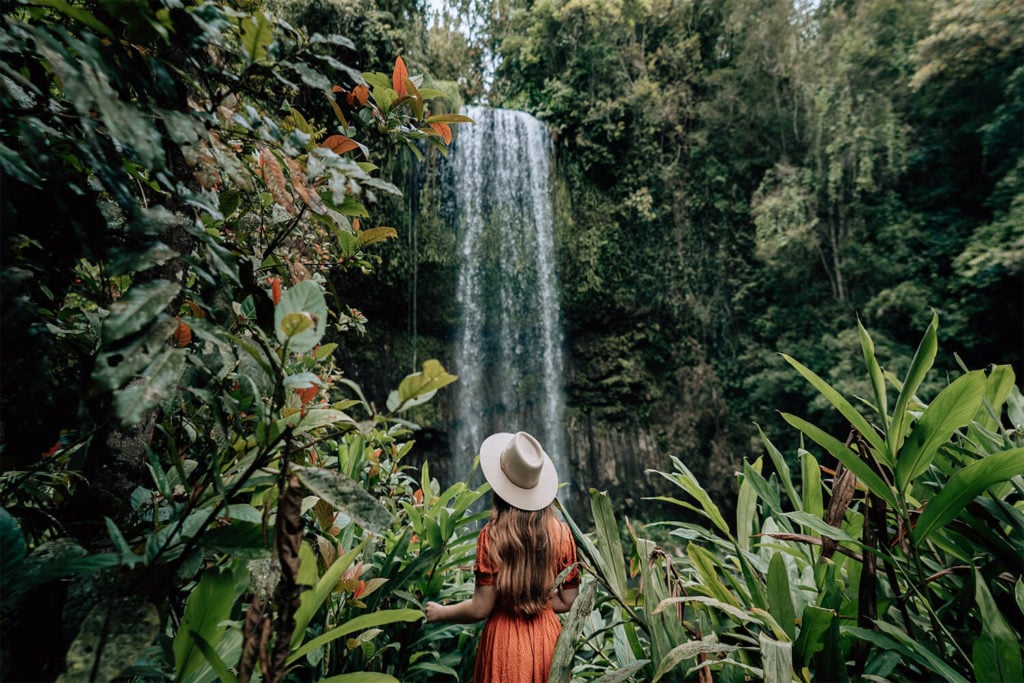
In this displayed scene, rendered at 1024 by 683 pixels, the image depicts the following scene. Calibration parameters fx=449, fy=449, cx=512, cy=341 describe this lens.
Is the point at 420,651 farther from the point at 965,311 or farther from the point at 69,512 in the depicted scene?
the point at 965,311

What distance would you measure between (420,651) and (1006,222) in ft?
30.5

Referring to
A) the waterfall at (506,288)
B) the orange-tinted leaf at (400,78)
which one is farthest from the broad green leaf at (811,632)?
the waterfall at (506,288)

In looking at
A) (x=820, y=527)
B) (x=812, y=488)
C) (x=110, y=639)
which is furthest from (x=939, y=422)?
(x=110, y=639)

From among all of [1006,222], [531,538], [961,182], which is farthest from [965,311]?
[531,538]

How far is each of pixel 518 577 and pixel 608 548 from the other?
0.34 m

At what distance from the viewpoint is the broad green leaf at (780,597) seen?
89 cm

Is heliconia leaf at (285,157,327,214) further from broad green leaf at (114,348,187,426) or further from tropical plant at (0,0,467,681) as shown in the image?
broad green leaf at (114,348,187,426)

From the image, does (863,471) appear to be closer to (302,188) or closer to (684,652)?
(684,652)

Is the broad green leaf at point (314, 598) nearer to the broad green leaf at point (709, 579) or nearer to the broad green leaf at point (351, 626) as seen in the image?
the broad green leaf at point (351, 626)

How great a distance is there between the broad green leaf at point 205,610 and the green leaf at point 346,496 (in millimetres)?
187

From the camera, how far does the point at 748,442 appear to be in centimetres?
862

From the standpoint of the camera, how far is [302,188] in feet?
2.12

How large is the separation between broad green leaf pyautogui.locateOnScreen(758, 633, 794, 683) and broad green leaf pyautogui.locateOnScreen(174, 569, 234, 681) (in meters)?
0.78

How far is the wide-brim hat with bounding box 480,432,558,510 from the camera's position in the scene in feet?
4.26
